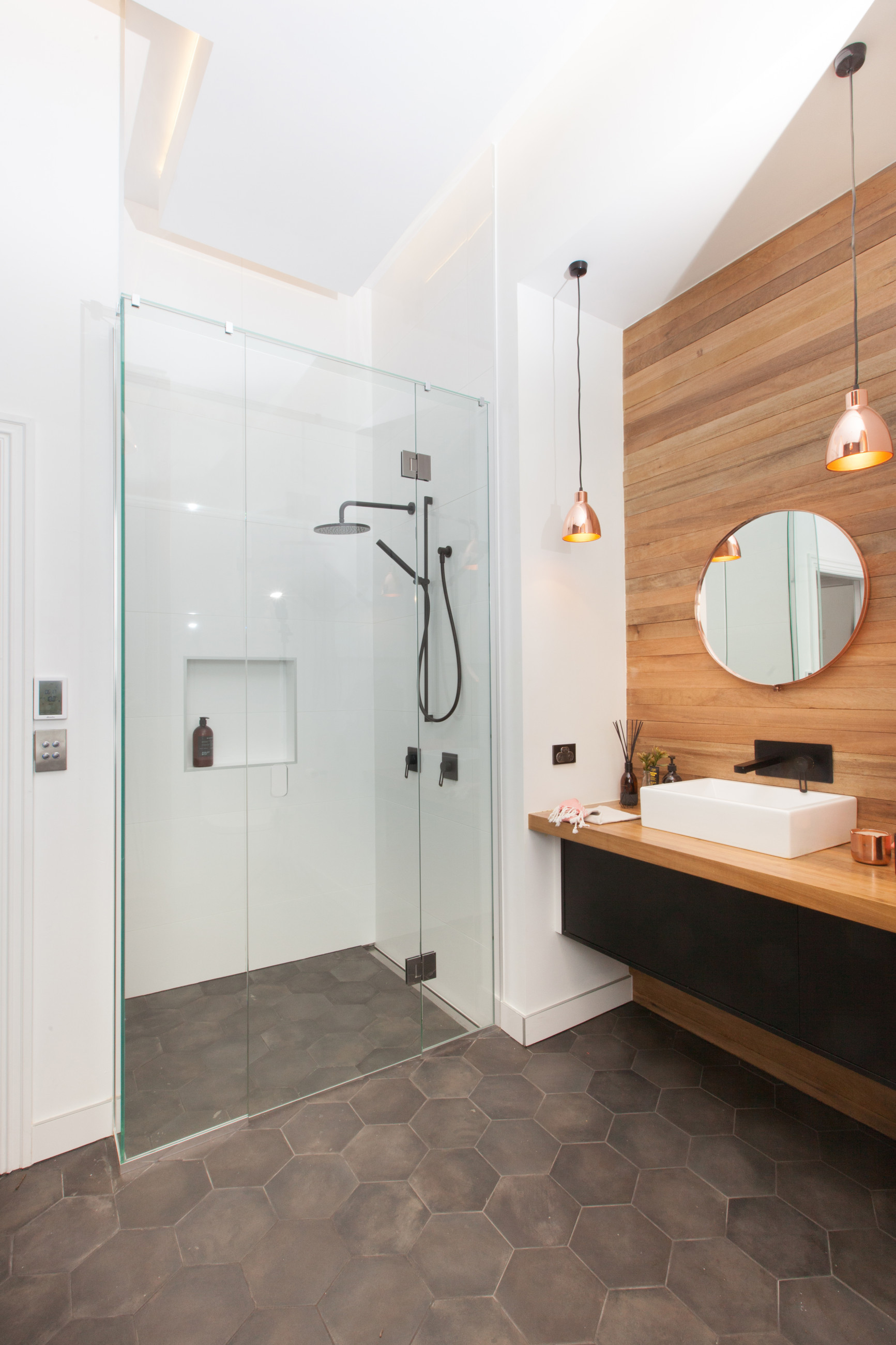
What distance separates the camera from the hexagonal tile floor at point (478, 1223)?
52.7 inches

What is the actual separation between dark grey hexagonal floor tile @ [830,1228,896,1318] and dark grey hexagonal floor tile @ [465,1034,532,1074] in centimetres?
95

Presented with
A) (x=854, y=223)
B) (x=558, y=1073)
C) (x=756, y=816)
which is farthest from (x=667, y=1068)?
(x=854, y=223)

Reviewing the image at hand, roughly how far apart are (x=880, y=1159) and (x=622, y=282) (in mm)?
2821

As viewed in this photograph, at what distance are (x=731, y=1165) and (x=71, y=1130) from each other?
181 centimetres

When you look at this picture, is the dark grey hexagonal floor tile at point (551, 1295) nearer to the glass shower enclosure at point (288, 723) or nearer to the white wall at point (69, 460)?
the glass shower enclosure at point (288, 723)

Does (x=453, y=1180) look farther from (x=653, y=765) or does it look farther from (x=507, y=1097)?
(x=653, y=765)

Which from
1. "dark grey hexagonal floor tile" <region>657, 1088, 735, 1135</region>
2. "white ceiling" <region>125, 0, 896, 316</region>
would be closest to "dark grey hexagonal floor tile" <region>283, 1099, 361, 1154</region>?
"dark grey hexagonal floor tile" <region>657, 1088, 735, 1135</region>

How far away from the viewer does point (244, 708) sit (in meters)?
2.01

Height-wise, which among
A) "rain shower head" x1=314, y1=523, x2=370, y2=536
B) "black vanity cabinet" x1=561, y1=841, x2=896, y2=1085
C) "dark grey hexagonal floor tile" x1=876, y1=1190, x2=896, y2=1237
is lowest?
"dark grey hexagonal floor tile" x1=876, y1=1190, x2=896, y2=1237

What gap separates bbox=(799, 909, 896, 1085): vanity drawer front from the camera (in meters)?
1.50

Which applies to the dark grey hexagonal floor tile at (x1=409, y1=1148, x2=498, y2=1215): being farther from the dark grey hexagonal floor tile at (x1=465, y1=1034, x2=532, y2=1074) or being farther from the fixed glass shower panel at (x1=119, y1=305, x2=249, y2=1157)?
the fixed glass shower panel at (x1=119, y1=305, x2=249, y2=1157)

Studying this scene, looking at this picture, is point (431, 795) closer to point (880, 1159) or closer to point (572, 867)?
point (572, 867)

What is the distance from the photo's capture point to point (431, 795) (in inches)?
94.1

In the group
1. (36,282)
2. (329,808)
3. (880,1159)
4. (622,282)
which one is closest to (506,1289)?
(880,1159)
